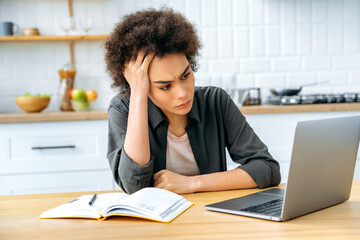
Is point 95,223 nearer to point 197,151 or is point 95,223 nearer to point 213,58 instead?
point 197,151

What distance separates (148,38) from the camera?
1.51 metres

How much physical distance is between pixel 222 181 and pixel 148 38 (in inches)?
20.9

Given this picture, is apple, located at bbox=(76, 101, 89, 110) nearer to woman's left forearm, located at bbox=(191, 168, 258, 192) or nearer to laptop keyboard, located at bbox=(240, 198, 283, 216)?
woman's left forearm, located at bbox=(191, 168, 258, 192)

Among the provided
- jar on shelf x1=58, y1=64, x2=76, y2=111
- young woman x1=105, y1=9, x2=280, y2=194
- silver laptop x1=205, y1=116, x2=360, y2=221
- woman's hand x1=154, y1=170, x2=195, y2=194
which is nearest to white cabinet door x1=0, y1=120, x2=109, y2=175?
jar on shelf x1=58, y1=64, x2=76, y2=111

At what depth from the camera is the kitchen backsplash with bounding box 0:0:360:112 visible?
3312 millimetres

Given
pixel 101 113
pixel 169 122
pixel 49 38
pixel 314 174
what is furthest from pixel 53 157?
pixel 314 174

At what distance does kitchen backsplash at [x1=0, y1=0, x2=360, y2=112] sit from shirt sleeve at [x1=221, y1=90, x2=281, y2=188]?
1.56 meters

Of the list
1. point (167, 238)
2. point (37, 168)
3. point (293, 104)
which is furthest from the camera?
point (293, 104)

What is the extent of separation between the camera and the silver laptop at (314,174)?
970 mm

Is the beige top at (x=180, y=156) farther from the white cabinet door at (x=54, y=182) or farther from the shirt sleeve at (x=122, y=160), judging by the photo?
the white cabinet door at (x=54, y=182)

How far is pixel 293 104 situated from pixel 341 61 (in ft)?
2.70

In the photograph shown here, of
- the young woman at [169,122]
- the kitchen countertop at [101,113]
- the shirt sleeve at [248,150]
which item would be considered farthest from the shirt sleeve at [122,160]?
the kitchen countertop at [101,113]

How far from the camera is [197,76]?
3299mm

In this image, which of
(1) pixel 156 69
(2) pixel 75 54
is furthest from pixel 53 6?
(1) pixel 156 69
